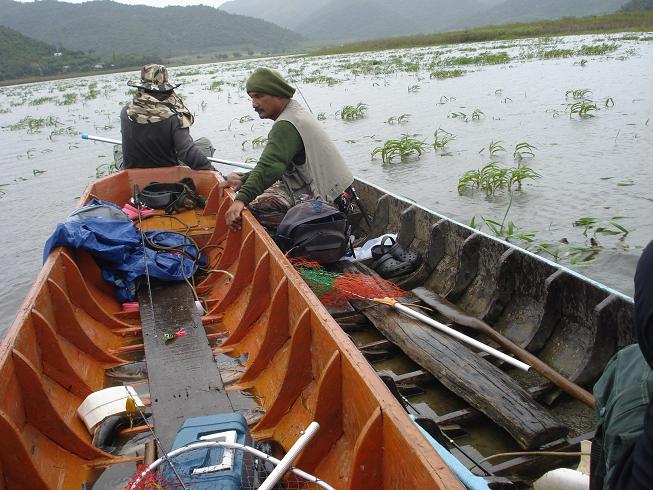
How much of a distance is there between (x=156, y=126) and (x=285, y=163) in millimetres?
2625

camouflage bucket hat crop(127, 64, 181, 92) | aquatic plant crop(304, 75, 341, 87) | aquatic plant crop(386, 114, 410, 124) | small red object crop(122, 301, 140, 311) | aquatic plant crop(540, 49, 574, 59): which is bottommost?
aquatic plant crop(386, 114, 410, 124)

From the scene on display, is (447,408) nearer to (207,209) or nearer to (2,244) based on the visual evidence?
(207,209)

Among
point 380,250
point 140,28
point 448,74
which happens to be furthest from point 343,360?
point 140,28

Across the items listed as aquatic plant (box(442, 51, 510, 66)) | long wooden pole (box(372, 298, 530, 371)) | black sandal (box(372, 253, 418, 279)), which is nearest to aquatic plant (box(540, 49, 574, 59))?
aquatic plant (box(442, 51, 510, 66))

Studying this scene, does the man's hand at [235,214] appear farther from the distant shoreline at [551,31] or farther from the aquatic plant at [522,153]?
the distant shoreline at [551,31]

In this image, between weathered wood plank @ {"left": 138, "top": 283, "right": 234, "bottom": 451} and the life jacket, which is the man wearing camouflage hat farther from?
the life jacket

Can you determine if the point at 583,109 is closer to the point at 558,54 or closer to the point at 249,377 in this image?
the point at 249,377

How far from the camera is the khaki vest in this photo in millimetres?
4320

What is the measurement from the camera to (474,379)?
308 centimetres

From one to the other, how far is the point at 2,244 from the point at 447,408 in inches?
→ 320

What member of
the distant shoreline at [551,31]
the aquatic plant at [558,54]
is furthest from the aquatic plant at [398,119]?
the distant shoreline at [551,31]

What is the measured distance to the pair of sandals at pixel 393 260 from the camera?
15.2 ft

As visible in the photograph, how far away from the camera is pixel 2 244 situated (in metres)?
8.73

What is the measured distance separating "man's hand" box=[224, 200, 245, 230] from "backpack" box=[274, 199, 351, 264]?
1.10 feet
